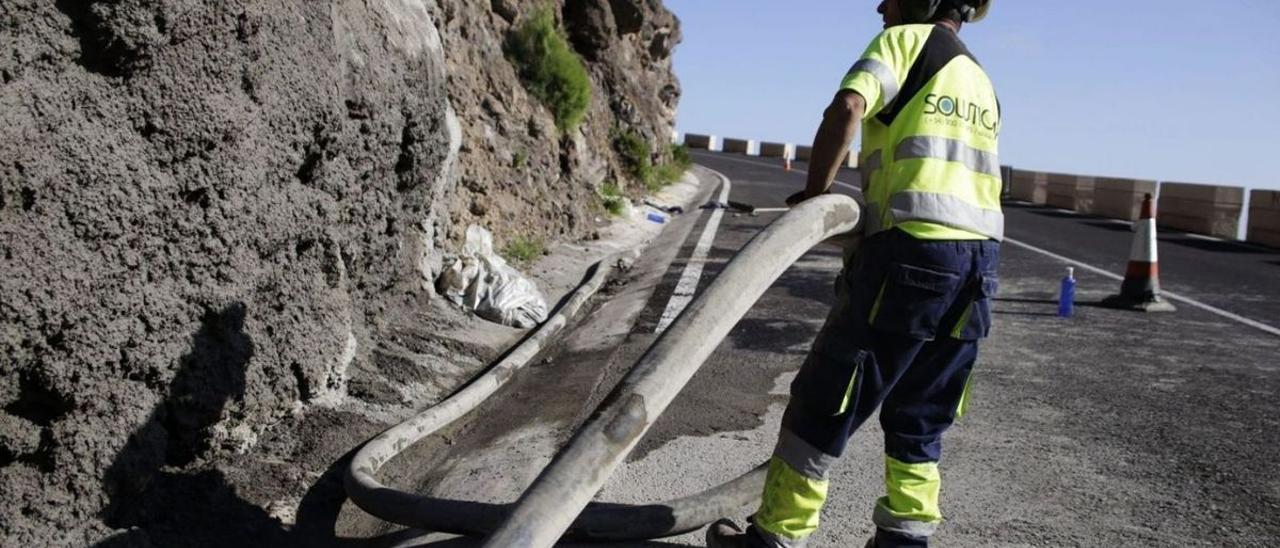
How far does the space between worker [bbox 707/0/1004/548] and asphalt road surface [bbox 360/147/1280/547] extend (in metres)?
0.54

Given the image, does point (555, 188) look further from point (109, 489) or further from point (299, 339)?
point (109, 489)

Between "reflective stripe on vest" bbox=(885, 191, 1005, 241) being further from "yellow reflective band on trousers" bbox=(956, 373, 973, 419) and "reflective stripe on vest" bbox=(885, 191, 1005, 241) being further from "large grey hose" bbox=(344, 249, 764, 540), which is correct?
"large grey hose" bbox=(344, 249, 764, 540)

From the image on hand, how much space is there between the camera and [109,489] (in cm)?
409

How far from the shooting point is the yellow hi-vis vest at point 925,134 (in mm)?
3570

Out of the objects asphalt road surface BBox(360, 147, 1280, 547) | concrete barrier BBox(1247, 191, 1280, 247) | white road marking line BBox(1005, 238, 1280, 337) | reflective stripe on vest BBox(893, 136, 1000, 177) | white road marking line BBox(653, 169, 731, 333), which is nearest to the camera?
reflective stripe on vest BBox(893, 136, 1000, 177)

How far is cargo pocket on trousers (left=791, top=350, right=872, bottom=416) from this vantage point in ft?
11.6

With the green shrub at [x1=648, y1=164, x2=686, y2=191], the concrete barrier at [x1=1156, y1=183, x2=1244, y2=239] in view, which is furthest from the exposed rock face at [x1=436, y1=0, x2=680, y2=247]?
the concrete barrier at [x1=1156, y1=183, x2=1244, y2=239]

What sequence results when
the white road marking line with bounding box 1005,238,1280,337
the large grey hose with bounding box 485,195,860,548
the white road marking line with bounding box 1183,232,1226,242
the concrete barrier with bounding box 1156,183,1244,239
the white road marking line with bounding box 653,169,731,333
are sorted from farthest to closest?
the concrete barrier with bounding box 1156,183,1244,239 < the white road marking line with bounding box 1183,232,1226,242 < the white road marking line with bounding box 1005,238,1280,337 < the white road marking line with bounding box 653,169,731,333 < the large grey hose with bounding box 485,195,860,548

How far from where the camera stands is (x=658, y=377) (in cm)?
303

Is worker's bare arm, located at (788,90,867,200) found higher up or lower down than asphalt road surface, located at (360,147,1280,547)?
higher up

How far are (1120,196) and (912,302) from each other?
2067 cm

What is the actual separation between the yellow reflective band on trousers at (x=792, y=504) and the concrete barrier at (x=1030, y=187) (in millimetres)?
24159

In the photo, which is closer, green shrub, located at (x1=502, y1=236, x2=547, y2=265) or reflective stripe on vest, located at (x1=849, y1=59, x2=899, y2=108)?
reflective stripe on vest, located at (x1=849, y1=59, x2=899, y2=108)

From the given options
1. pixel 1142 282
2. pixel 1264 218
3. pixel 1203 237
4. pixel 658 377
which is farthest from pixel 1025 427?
pixel 1203 237
